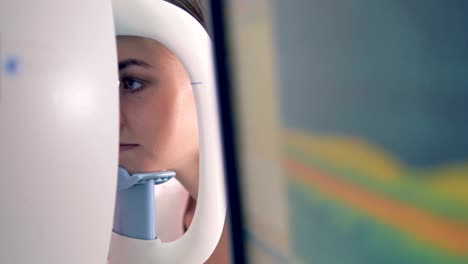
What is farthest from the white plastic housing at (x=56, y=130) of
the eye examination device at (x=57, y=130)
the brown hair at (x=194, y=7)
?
the brown hair at (x=194, y=7)

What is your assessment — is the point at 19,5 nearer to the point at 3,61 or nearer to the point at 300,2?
the point at 3,61

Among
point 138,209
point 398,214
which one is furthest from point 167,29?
point 398,214

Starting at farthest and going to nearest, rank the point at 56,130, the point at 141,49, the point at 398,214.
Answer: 1. the point at 141,49
2. the point at 56,130
3. the point at 398,214

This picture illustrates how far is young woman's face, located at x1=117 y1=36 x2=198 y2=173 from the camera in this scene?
14.4 inches

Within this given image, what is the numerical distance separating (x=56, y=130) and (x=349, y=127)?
0.19 m

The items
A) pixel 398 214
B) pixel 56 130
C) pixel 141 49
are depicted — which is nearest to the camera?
Answer: pixel 398 214

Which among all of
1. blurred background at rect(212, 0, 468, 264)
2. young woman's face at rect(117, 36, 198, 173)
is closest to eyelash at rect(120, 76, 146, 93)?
young woman's face at rect(117, 36, 198, 173)

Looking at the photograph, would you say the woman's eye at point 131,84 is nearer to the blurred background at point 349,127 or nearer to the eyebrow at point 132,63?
the eyebrow at point 132,63

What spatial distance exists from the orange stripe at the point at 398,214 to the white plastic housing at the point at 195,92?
195 millimetres

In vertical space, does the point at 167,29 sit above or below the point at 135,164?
above

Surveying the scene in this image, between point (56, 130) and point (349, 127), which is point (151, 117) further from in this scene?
point (349, 127)

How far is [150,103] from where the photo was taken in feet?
1.21

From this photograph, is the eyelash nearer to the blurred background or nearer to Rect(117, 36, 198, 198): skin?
Rect(117, 36, 198, 198): skin

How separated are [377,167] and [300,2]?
0.19 ft
